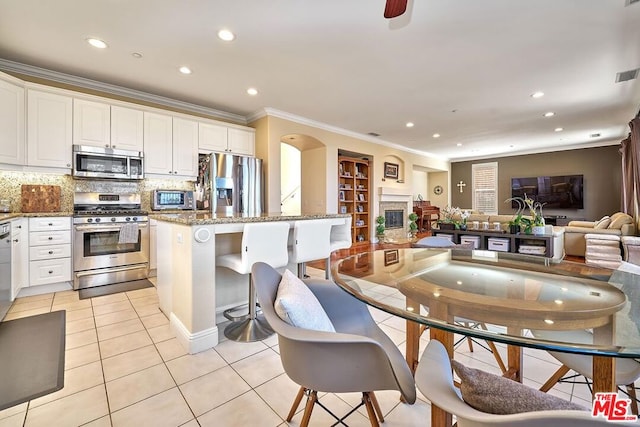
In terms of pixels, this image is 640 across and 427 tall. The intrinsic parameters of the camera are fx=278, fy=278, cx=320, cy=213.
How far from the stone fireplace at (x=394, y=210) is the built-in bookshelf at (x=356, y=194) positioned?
1.28 feet

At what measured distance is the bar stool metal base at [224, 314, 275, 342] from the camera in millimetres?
2184

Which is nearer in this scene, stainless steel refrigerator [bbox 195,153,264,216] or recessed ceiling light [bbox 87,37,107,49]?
recessed ceiling light [bbox 87,37,107,49]

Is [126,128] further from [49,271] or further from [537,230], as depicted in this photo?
[537,230]

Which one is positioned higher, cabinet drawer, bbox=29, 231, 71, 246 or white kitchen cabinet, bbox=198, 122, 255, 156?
white kitchen cabinet, bbox=198, 122, 255, 156

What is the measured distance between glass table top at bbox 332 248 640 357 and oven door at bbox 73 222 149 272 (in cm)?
304

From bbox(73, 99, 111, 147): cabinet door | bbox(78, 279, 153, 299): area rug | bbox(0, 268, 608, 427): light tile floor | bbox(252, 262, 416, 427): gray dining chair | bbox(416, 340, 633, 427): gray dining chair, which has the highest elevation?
bbox(73, 99, 111, 147): cabinet door

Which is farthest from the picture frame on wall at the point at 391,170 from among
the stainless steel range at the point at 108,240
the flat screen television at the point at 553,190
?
the stainless steel range at the point at 108,240

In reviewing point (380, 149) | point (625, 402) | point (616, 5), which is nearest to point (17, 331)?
point (625, 402)

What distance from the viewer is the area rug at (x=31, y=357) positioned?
5.20 ft

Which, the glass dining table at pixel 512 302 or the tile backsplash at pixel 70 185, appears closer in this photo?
the glass dining table at pixel 512 302

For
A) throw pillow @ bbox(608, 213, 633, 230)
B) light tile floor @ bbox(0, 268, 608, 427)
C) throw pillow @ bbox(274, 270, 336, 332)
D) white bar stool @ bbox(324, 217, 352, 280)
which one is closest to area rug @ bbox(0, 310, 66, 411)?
light tile floor @ bbox(0, 268, 608, 427)

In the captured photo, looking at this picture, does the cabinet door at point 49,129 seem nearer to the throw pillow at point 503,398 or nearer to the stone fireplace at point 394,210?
the throw pillow at point 503,398

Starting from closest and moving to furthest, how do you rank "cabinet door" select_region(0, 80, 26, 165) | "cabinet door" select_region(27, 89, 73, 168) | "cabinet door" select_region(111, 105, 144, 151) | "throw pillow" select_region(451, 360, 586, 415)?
"throw pillow" select_region(451, 360, 586, 415)
"cabinet door" select_region(0, 80, 26, 165)
"cabinet door" select_region(27, 89, 73, 168)
"cabinet door" select_region(111, 105, 144, 151)

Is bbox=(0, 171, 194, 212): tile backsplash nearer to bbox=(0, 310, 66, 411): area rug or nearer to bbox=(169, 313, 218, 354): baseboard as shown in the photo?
bbox=(0, 310, 66, 411): area rug
